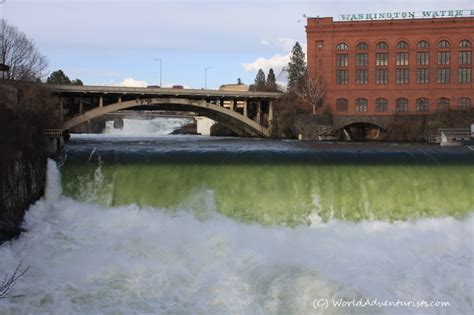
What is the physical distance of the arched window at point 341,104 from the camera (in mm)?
57875

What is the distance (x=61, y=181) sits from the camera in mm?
16453

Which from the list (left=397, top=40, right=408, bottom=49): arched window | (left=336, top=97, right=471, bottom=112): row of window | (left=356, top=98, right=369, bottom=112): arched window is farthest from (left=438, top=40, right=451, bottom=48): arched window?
(left=356, top=98, right=369, bottom=112): arched window

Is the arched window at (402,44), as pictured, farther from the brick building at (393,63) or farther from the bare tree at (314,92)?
the bare tree at (314,92)

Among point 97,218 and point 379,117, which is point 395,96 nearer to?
point 379,117

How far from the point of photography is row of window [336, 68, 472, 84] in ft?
185

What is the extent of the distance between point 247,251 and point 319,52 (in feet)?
162

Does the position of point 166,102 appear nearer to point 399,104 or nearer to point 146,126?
point 399,104

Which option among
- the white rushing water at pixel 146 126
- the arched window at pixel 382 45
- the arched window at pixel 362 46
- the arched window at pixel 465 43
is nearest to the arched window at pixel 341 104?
the arched window at pixel 362 46

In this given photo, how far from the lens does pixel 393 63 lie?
187ft

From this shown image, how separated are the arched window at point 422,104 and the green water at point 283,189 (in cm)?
4177

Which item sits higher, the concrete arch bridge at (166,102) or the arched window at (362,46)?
the arched window at (362,46)

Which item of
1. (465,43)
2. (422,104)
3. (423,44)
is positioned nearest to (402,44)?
(423,44)

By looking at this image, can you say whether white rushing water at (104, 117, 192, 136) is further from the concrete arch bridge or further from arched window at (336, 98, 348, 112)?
arched window at (336, 98, 348, 112)

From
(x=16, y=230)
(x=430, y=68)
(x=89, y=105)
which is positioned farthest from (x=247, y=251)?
(x=430, y=68)
